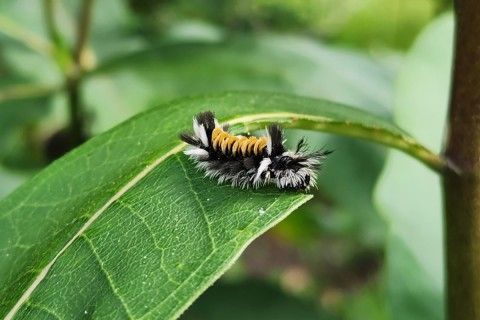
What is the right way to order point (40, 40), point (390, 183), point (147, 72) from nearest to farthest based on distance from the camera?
1. point (390, 183)
2. point (147, 72)
3. point (40, 40)

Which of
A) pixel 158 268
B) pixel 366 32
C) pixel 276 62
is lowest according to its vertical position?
pixel 366 32

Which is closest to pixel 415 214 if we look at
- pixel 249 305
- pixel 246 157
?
pixel 246 157

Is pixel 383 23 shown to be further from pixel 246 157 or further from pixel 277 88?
pixel 246 157

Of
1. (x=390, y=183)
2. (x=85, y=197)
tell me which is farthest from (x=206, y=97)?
(x=390, y=183)

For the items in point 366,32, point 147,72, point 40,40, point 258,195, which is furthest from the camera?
point 366,32

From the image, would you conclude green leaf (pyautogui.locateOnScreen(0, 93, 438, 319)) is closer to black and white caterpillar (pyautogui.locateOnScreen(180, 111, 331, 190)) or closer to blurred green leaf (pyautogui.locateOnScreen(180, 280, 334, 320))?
black and white caterpillar (pyautogui.locateOnScreen(180, 111, 331, 190))

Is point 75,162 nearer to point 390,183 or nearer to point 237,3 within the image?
point 390,183
